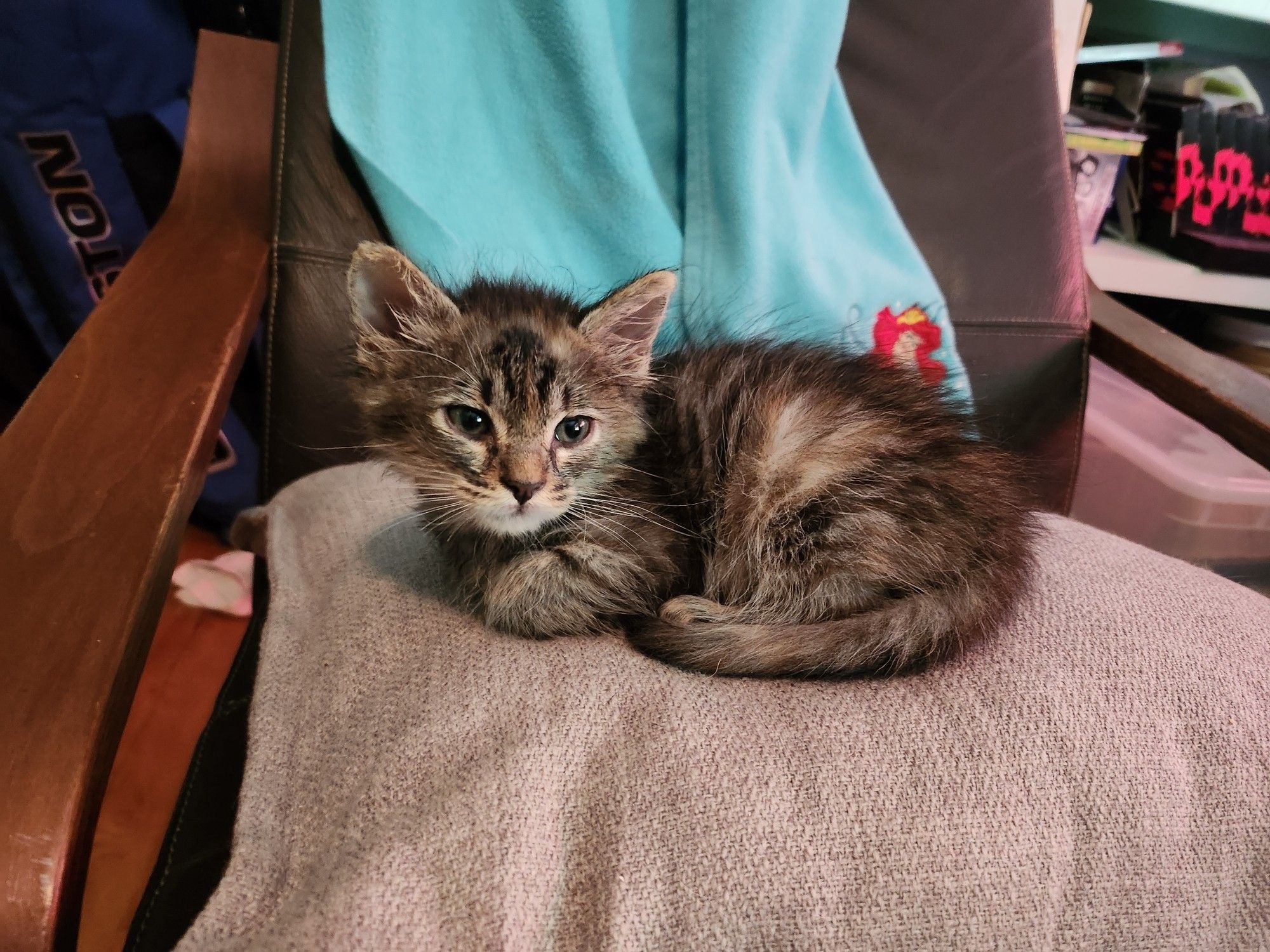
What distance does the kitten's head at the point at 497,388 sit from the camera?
33.9 inches

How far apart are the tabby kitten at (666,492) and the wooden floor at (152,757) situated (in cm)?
44

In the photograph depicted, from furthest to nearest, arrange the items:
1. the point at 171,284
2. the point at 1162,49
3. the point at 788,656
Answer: the point at 1162,49 < the point at 171,284 < the point at 788,656

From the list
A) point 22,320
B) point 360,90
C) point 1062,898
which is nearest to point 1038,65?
point 360,90

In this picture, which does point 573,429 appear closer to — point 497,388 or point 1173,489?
point 497,388

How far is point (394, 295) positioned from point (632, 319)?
302mm

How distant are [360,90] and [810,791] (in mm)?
1216

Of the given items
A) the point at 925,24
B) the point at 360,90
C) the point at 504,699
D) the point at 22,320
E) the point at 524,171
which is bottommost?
the point at 504,699

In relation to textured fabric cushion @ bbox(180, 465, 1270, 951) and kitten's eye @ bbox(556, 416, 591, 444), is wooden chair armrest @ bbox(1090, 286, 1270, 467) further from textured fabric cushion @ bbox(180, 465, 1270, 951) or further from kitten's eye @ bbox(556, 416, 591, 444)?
kitten's eye @ bbox(556, 416, 591, 444)

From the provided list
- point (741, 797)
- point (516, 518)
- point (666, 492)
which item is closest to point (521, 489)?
point (516, 518)

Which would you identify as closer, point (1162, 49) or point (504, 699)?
point (504, 699)

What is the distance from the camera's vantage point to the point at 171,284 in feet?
3.38

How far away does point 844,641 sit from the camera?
84 cm

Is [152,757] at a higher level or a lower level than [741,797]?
lower

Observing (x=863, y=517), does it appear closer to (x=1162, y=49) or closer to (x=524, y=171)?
(x=524, y=171)
